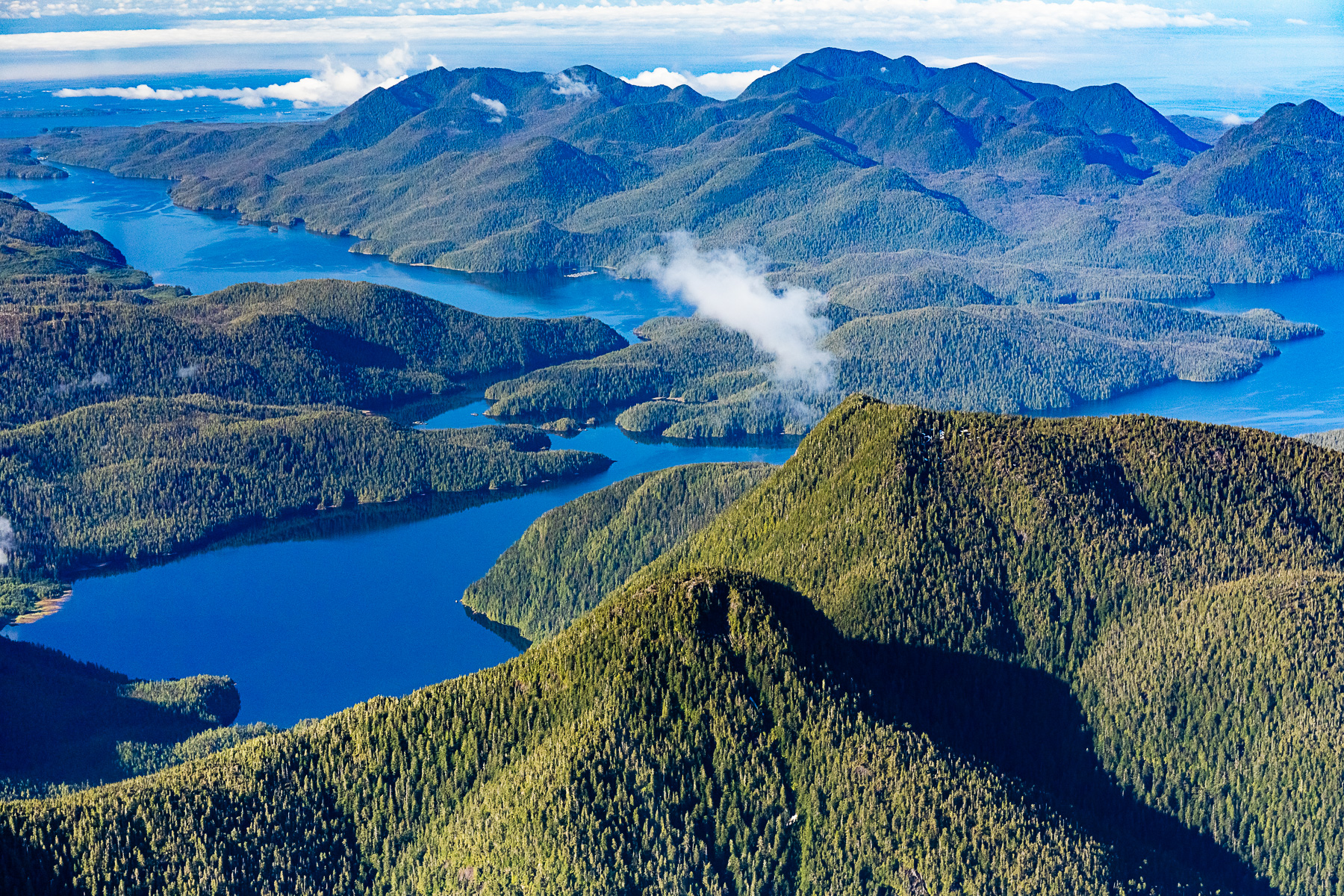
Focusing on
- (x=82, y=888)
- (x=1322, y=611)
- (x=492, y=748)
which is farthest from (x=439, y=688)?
(x=1322, y=611)

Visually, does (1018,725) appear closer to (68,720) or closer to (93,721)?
(93,721)

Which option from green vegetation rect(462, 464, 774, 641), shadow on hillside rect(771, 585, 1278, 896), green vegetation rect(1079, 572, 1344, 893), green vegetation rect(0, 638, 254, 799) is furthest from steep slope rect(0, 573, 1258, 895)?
green vegetation rect(462, 464, 774, 641)

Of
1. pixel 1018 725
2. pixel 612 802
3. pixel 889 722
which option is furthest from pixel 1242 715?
pixel 612 802

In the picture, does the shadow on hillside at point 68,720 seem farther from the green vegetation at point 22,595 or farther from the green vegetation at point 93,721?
the green vegetation at point 22,595

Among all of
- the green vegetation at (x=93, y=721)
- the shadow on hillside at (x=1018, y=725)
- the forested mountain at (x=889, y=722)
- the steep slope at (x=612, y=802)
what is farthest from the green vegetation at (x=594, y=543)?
the steep slope at (x=612, y=802)

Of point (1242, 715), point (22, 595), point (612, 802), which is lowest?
point (22, 595)

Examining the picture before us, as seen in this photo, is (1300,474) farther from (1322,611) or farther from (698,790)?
(698,790)
